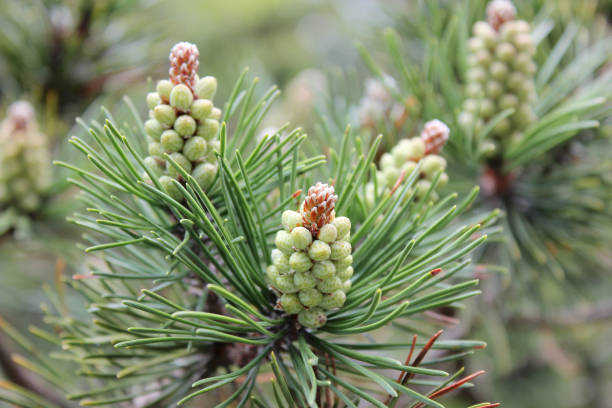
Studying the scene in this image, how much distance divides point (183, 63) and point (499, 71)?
0.42 m

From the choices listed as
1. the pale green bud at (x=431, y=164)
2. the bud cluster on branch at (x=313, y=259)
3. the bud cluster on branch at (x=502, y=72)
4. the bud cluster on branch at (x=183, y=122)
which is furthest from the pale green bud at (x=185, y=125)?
the bud cluster on branch at (x=502, y=72)

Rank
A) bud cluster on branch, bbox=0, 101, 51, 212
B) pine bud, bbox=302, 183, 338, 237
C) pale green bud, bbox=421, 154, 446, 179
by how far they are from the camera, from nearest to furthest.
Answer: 1. pine bud, bbox=302, 183, 338, 237
2. pale green bud, bbox=421, 154, 446, 179
3. bud cluster on branch, bbox=0, 101, 51, 212

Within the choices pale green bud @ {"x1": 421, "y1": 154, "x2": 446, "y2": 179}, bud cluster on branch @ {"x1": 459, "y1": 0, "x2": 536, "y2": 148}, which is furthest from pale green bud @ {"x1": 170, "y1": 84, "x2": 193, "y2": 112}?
bud cluster on branch @ {"x1": 459, "y1": 0, "x2": 536, "y2": 148}

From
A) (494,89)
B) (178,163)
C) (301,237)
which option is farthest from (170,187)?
(494,89)

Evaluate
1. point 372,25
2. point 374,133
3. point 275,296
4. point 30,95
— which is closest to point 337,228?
point 275,296

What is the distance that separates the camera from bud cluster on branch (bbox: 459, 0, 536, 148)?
667 mm

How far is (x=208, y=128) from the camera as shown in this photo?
46 cm

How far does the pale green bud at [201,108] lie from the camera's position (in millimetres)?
446

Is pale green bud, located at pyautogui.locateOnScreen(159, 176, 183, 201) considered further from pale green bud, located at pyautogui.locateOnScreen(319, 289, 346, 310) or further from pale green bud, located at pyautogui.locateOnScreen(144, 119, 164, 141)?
pale green bud, located at pyautogui.locateOnScreen(319, 289, 346, 310)

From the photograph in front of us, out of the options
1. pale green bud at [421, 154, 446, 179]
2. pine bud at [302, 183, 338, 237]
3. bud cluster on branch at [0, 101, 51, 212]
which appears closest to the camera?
pine bud at [302, 183, 338, 237]

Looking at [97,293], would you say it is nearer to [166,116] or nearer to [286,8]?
[166,116]

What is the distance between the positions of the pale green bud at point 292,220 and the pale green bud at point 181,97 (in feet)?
0.41

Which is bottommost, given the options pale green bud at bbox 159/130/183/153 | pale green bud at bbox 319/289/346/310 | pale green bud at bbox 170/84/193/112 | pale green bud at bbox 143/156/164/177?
pale green bud at bbox 319/289/346/310

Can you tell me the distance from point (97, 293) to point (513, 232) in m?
0.57
